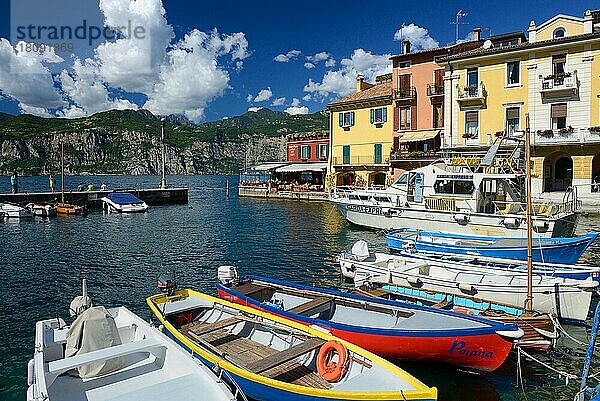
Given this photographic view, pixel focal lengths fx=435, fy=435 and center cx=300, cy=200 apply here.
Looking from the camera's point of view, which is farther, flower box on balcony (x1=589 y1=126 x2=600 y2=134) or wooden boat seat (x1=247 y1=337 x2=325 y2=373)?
flower box on balcony (x1=589 y1=126 x2=600 y2=134)

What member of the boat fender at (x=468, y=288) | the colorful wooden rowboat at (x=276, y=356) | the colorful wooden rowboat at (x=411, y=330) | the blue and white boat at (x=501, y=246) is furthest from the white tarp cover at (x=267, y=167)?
the colorful wooden rowboat at (x=276, y=356)

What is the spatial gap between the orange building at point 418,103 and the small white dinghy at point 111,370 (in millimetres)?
39206

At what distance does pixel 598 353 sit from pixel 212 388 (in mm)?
9119

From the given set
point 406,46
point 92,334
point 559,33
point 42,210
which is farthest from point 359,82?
point 92,334

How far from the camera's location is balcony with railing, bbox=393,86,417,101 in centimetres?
4648

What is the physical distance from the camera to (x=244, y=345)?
8.53 m

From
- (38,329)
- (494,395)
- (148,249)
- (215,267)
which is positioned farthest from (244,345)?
(148,249)

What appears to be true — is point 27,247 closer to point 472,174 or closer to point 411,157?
point 472,174

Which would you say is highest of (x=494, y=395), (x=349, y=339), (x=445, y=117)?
(x=445, y=117)

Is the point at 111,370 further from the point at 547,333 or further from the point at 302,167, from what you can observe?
the point at 302,167

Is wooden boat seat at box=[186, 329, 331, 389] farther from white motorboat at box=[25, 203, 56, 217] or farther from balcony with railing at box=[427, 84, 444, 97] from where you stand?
balcony with railing at box=[427, 84, 444, 97]

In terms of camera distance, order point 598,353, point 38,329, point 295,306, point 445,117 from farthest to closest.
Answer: point 445,117
point 295,306
point 598,353
point 38,329

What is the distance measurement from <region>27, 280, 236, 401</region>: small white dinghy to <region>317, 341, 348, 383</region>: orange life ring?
188 cm

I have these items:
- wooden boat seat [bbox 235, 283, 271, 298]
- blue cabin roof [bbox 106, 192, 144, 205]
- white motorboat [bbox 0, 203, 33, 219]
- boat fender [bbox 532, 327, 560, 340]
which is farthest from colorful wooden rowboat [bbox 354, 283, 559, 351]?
white motorboat [bbox 0, 203, 33, 219]
